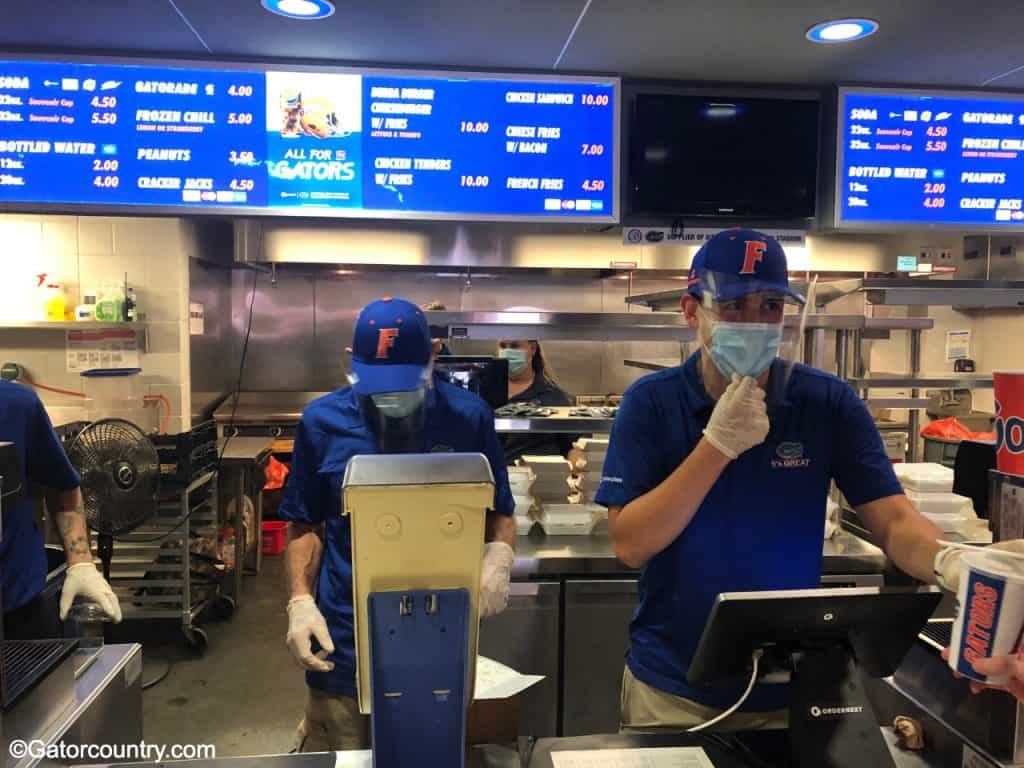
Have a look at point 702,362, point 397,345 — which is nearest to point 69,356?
point 397,345

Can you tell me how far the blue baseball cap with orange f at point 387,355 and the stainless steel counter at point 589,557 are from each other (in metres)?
1.06

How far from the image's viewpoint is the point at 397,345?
75.0 inches

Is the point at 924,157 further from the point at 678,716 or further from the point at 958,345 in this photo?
the point at 958,345

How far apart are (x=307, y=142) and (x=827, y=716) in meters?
2.35

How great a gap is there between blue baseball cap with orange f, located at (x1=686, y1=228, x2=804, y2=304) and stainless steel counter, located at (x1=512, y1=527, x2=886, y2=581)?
4.33 feet

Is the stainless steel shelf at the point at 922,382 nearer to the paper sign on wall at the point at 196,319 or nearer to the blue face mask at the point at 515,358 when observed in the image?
the blue face mask at the point at 515,358

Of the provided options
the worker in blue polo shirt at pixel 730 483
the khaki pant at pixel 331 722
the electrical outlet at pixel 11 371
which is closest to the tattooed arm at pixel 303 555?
the khaki pant at pixel 331 722

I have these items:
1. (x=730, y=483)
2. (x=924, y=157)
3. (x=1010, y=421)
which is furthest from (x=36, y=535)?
(x=924, y=157)

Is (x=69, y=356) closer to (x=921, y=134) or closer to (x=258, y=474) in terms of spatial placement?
(x=258, y=474)

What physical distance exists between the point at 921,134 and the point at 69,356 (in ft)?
17.0

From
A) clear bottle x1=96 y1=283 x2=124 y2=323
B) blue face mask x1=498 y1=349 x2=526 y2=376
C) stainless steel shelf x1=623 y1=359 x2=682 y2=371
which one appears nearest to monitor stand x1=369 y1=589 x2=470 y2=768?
stainless steel shelf x1=623 y1=359 x2=682 y2=371

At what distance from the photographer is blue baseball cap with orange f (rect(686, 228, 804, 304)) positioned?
1.59 meters

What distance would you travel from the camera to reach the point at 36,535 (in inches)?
92.9

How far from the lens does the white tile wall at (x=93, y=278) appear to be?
193 inches
